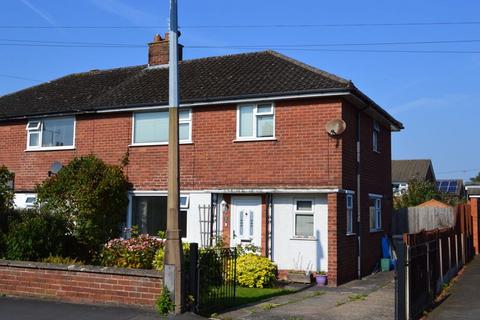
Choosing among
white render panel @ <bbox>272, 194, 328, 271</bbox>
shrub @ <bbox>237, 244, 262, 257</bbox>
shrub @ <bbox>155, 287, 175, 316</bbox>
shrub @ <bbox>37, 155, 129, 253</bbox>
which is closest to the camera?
shrub @ <bbox>155, 287, 175, 316</bbox>

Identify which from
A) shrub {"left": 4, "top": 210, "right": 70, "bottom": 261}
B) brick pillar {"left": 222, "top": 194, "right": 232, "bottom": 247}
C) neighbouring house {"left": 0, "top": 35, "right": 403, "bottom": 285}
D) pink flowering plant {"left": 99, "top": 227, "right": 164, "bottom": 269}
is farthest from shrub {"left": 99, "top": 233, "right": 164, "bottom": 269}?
neighbouring house {"left": 0, "top": 35, "right": 403, "bottom": 285}

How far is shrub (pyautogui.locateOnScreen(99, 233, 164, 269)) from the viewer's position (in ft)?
39.4

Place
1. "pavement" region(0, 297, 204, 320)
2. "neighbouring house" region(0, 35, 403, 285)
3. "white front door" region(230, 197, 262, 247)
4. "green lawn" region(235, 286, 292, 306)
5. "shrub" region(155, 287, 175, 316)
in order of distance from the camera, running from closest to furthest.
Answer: "pavement" region(0, 297, 204, 320), "shrub" region(155, 287, 175, 316), "green lawn" region(235, 286, 292, 306), "neighbouring house" region(0, 35, 403, 285), "white front door" region(230, 197, 262, 247)

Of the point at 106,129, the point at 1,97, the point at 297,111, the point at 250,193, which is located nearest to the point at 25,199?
the point at 106,129

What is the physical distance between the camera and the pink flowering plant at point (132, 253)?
12.0m

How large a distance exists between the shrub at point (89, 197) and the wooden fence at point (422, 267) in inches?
339

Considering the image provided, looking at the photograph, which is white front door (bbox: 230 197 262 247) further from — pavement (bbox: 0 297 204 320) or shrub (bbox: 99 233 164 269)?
pavement (bbox: 0 297 204 320)

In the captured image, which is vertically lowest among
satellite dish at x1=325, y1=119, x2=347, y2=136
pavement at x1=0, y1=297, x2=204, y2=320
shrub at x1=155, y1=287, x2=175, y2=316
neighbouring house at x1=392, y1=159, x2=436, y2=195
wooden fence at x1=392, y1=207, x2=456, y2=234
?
pavement at x1=0, y1=297, x2=204, y2=320

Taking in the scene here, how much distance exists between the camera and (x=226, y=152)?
16047 millimetres

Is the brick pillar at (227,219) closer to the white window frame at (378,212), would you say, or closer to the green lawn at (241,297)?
the green lawn at (241,297)

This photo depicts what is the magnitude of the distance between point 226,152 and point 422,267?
7.02 m

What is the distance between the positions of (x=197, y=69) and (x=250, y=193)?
18.5 ft

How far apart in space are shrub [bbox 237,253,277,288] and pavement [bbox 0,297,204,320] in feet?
13.5

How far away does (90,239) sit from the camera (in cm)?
1577
